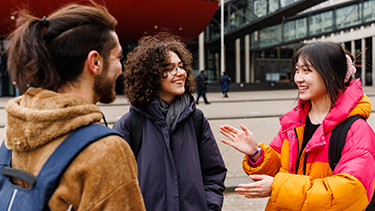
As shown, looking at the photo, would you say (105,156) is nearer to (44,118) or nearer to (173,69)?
(44,118)

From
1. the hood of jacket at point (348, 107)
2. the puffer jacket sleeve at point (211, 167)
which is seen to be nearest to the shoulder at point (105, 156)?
the puffer jacket sleeve at point (211, 167)

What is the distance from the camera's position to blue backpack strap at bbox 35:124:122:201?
3.06 ft

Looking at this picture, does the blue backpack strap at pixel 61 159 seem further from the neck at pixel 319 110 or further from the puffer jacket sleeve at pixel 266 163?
the neck at pixel 319 110

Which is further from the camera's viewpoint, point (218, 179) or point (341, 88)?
point (218, 179)

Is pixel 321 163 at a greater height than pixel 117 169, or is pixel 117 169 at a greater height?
pixel 117 169

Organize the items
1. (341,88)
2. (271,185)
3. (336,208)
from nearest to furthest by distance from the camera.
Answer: (336,208) < (271,185) < (341,88)

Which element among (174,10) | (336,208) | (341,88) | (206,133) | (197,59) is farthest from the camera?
(197,59)

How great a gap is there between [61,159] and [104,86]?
0.37 metres

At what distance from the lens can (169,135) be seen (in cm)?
189

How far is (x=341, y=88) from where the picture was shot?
1.72 meters

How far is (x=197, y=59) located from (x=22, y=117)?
32.2 metres

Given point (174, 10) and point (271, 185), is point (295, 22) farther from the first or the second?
point (271, 185)

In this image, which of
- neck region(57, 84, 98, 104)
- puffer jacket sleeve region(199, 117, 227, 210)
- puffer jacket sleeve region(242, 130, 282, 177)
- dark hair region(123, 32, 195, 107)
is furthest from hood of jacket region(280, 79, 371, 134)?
neck region(57, 84, 98, 104)

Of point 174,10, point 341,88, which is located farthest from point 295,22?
point 341,88
